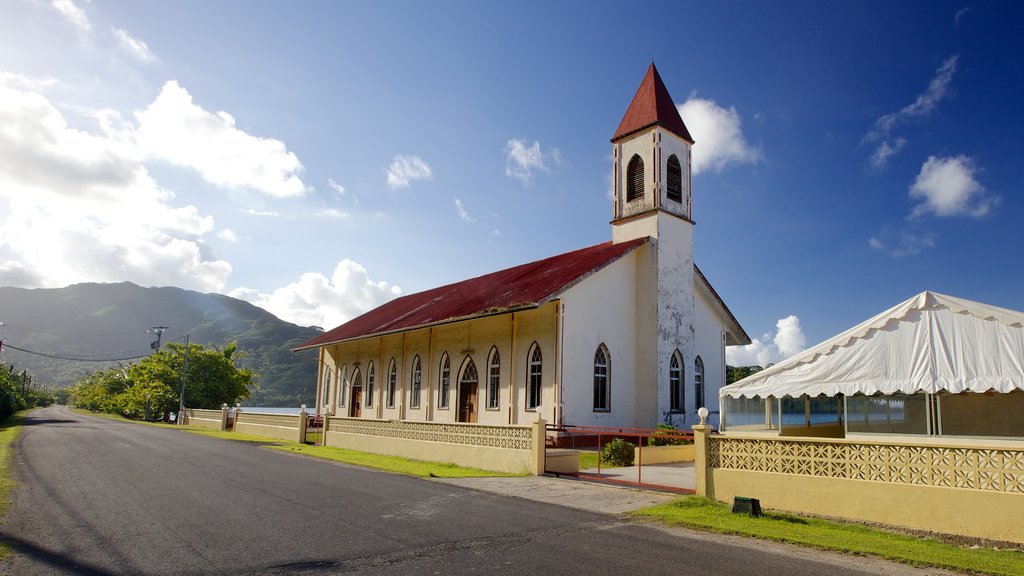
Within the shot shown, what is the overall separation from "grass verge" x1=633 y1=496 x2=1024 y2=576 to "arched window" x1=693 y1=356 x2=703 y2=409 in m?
13.2

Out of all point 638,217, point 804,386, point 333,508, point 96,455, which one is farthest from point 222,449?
point 804,386

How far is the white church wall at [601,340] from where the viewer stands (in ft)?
66.5

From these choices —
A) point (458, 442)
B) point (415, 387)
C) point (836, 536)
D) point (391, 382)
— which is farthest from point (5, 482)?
point (391, 382)

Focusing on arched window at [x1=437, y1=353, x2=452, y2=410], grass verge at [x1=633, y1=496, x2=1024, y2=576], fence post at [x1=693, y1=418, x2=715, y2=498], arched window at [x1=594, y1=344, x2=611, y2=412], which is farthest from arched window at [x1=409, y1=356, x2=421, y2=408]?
grass verge at [x1=633, y1=496, x2=1024, y2=576]

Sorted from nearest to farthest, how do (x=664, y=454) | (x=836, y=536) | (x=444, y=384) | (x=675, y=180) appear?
1. (x=836, y=536)
2. (x=664, y=454)
3. (x=675, y=180)
4. (x=444, y=384)

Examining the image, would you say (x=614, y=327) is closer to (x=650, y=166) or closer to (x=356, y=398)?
(x=650, y=166)

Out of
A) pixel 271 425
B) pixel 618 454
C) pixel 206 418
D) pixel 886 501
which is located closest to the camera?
pixel 886 501

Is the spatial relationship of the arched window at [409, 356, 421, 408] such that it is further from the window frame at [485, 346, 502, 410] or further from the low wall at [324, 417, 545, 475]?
the window frame at [485, 346, 502, 410]

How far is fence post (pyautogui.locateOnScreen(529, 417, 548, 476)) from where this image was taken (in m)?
14.5

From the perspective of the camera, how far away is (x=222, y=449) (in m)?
20.9

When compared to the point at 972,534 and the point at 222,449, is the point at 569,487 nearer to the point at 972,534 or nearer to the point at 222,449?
the point at 972,534

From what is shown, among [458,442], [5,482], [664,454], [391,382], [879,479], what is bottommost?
[5,482]

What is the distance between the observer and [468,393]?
2447cm

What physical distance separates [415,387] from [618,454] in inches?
493
